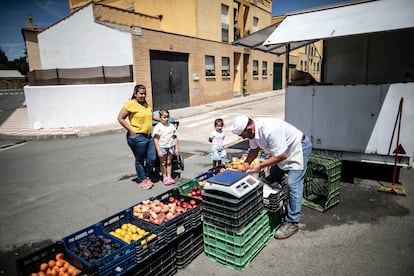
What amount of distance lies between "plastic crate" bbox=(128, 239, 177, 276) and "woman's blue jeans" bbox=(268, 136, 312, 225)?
1.73m

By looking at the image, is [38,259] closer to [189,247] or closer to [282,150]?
[189,247]

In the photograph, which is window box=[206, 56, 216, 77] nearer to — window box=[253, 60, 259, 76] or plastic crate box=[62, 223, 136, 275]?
window box=[253, 60, 259, 76]

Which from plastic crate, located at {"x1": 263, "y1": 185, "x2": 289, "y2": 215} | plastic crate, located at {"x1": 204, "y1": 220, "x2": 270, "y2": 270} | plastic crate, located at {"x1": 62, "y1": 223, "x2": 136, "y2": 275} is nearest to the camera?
plastic crate, located at {"x1": 62, "y1": 223, "x2": 136, "y2": 275}

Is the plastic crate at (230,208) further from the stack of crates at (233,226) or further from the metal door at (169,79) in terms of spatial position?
the metal door at (169,79)

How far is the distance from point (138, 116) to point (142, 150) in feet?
2.30

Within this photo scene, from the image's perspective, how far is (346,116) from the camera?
5.78 metres

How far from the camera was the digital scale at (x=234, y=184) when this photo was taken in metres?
3.02

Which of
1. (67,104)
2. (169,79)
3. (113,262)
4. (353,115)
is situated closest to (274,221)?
(113,262)

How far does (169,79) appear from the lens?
1800 cm

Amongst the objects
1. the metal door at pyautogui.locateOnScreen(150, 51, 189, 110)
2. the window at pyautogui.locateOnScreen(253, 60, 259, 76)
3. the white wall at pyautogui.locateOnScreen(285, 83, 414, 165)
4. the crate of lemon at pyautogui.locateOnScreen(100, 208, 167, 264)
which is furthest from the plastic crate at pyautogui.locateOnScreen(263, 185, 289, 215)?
the window at pyautogui.locateOnScreen(253, 60, 259, 76)

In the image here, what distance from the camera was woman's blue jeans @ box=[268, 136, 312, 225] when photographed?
378 cm

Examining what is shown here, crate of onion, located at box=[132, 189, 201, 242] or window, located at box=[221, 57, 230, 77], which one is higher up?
window, located at box=[221, 57, 230, 77]

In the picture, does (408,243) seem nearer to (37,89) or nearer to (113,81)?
(113,81)

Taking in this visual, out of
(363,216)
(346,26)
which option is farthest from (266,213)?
(346,26)
